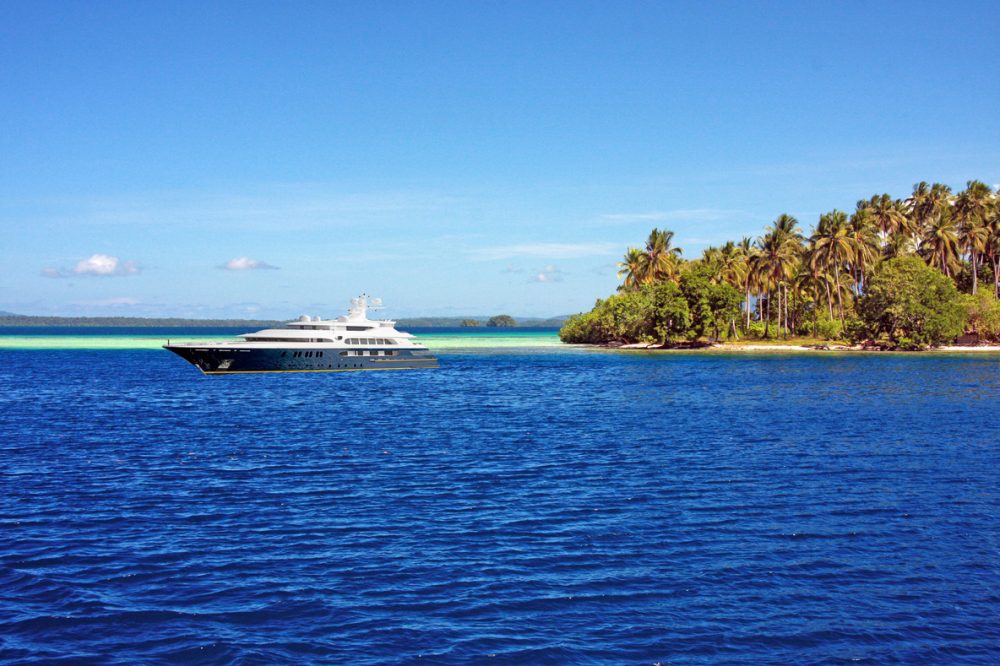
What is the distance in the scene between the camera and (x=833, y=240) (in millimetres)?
120312

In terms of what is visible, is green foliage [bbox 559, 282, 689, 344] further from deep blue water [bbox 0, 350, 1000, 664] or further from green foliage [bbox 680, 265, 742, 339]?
deep blue water [bbox 0, 350, 1000, 664]

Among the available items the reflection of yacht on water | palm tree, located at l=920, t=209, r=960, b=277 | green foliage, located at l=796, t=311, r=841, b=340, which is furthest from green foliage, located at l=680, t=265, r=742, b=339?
the reflection of yacht on water

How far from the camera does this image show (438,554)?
61.1 feet

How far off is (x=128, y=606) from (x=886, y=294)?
112 metres

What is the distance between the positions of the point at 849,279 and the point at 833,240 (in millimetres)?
31792

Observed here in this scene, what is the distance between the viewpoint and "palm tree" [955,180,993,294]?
121562 mm

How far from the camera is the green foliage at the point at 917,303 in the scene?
108 meters

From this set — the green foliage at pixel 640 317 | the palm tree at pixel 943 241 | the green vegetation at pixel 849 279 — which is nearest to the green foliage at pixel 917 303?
the green vegetation at pixel 849 279

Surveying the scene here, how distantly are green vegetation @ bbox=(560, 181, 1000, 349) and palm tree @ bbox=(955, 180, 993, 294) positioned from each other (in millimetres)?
159

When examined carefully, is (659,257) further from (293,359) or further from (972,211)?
(293,359)

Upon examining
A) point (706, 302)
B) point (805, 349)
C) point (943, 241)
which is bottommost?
point (805, 349)

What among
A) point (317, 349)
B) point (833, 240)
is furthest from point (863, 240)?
point (317, 349)

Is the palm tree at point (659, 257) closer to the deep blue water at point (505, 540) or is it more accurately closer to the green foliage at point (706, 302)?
the green foliage at point (706, 302)

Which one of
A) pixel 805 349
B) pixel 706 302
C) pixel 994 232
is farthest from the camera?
pixel 706 302
